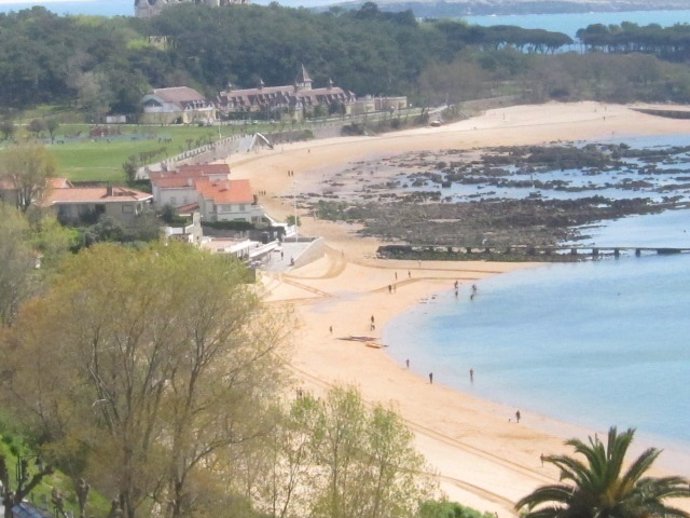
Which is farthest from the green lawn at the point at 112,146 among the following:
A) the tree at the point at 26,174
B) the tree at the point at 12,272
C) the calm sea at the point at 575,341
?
the tree at the point at 12,272

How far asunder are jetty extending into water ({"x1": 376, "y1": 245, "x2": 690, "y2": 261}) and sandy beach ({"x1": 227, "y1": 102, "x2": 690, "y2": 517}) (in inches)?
33.5

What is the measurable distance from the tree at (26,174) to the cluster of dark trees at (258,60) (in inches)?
1737

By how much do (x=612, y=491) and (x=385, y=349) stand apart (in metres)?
21.0

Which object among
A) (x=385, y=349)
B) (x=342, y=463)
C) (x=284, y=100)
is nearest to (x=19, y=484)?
(x=342, y=463)

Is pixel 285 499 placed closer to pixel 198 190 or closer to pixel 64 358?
pixel 64 358

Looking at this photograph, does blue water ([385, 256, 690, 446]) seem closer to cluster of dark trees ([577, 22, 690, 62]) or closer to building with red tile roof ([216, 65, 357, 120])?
building with red tile roof ([216, 65, 357, 120])

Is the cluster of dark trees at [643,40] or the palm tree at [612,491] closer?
the palm tree at [612,491]

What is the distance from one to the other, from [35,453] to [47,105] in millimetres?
73025

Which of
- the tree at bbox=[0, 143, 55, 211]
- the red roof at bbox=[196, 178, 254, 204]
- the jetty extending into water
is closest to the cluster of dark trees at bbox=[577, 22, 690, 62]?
the jetty extending into water

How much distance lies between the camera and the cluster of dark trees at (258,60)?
297 feet

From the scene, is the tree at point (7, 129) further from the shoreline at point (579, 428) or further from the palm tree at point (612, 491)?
the palm tree at point (612, 491)

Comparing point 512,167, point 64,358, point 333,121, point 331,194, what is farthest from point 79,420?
point 333,121

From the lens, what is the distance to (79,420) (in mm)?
17000

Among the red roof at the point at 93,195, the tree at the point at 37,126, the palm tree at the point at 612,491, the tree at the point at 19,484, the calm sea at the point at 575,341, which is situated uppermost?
the palm tree at the point at 612,491
